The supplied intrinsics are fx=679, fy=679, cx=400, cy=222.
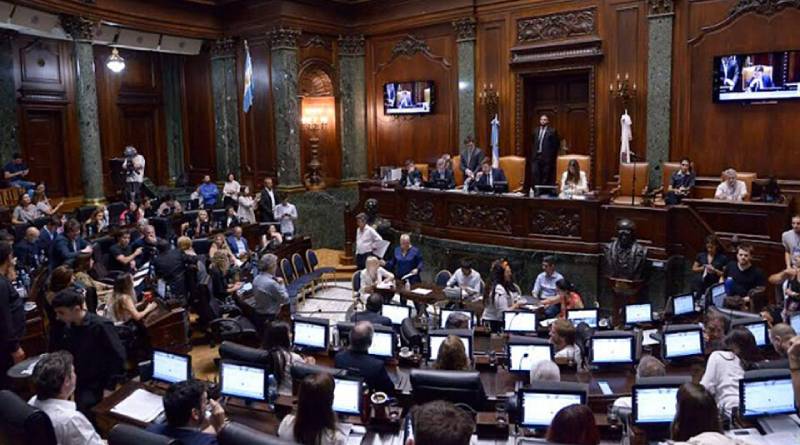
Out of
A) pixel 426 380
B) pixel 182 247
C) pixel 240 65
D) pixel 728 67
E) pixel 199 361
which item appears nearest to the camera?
pixel 426 380

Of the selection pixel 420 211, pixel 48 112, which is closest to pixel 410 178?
pixel 420 211

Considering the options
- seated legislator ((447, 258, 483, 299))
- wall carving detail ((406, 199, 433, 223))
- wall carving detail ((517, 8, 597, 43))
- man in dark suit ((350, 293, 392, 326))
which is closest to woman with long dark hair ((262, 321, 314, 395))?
man in dark suit ((350, 293, 392, 326))

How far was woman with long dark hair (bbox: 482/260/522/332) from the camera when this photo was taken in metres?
7.83

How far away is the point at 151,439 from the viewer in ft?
11.1

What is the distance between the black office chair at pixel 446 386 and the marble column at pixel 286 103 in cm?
1131

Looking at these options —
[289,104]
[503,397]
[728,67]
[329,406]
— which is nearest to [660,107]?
[728,67]

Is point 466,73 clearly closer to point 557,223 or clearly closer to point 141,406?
point 557,223

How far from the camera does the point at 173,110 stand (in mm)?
17891

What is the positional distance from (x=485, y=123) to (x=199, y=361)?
8.41m

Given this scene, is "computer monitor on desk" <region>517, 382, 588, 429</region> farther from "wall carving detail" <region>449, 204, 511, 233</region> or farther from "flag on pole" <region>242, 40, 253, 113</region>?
"flag on pole" <region>242, 40, 253, 113</region>

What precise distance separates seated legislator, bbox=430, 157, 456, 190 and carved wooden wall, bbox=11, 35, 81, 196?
840cm

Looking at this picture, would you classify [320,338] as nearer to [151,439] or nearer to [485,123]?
[151,439]

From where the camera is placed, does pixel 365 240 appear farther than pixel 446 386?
Yes

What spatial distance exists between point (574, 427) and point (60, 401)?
9.77ft
